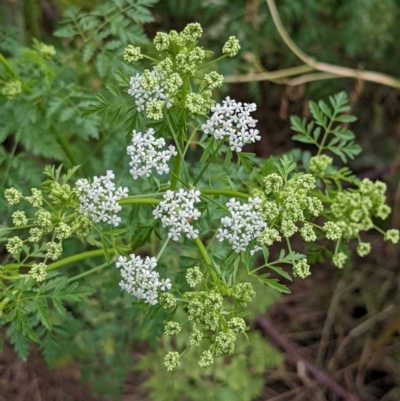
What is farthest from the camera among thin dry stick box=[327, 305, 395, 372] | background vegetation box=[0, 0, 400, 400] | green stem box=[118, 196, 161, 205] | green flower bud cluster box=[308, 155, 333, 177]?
thin dry stick box=[327, 305, 395, 372]

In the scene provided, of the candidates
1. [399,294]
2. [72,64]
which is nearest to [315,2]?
[72,64]

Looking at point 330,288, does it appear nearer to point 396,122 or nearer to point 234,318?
point 396,122

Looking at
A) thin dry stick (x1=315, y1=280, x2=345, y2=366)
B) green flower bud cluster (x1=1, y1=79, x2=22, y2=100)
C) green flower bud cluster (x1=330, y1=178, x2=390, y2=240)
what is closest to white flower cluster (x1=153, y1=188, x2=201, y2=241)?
green flower bud cluster (x1=330, y1=178, x2=390, y2=240)

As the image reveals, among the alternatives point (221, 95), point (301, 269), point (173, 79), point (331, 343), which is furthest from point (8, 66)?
point (331, 343)

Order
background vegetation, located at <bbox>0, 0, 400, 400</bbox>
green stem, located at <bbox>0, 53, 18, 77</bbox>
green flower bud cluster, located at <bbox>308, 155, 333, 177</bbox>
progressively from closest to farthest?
green flower bud cluster, located at <bbox>308, 155, 333, 177</bbox>, green stem, located at <bbox>0, 53, 18, 77</bbox>, background vegetation, located at <bbox>0, 0, 400, 400</bbox>

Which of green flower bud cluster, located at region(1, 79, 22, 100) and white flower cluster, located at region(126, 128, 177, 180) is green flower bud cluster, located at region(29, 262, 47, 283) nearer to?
white flower cluster, located at region(126, 128, 177, 180)

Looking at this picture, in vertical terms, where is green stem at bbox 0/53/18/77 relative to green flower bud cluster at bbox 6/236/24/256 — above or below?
above
